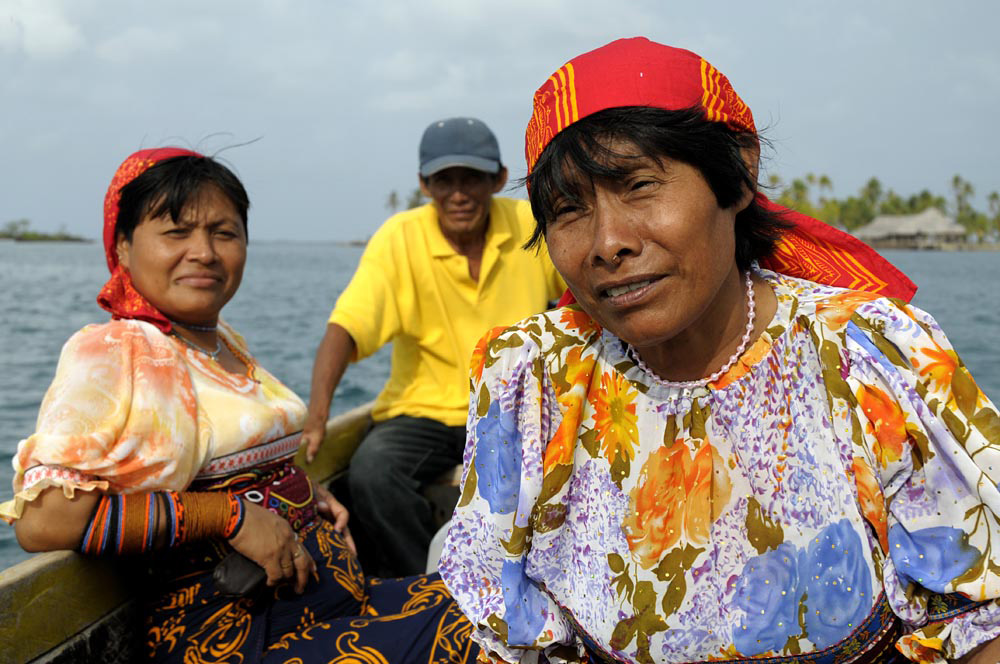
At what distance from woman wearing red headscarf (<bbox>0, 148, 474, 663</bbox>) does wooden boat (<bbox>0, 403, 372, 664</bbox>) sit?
9 centimetres

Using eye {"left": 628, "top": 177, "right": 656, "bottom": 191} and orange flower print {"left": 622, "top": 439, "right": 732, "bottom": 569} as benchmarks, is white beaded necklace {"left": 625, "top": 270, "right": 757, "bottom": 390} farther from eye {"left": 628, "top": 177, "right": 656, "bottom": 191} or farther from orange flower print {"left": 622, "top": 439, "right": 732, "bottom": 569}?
eye {"left": 628, "top": 177, "right": 656, "bottom": 191}

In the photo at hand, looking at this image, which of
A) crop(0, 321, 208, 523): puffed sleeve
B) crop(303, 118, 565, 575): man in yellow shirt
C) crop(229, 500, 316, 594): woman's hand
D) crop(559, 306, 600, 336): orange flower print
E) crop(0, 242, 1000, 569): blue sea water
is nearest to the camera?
crop(559, 306, 600, 336): orange flower print

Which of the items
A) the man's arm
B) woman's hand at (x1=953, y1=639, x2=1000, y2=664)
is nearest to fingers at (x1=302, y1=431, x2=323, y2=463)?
the man's arm

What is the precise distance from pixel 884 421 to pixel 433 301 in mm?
2741

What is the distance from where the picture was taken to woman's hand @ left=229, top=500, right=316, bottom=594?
6.28 feet

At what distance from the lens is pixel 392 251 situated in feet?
12.5

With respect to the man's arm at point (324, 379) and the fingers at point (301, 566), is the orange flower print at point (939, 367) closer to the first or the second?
the fingers at point (301, 566)

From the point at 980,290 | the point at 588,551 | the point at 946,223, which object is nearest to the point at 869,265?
the point at 588,551

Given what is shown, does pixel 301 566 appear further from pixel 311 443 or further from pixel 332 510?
pixel 311 443

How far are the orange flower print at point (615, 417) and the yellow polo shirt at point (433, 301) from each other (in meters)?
2.28

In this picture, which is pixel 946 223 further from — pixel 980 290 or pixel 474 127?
pixel 474 127

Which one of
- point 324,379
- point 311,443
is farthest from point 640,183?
point 324,379

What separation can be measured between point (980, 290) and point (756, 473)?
105ft

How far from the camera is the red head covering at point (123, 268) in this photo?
210 cm
